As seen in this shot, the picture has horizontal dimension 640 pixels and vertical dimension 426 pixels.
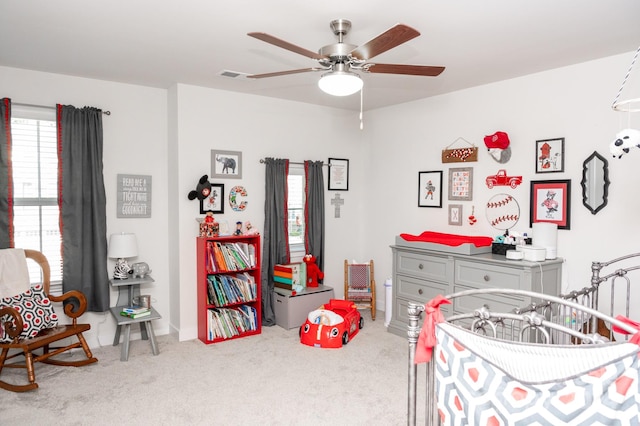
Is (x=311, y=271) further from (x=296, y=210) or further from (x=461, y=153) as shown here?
(x=461, y=153)

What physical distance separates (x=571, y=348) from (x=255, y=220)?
3.76m

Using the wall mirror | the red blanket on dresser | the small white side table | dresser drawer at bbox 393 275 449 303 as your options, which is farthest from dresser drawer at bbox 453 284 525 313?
the small white side table

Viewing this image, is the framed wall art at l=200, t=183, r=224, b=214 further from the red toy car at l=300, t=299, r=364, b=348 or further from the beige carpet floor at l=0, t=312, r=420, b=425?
the red toy car at l=300, t=299, r=364, b=348

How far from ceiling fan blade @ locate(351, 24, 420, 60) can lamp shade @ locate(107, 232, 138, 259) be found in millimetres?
2758

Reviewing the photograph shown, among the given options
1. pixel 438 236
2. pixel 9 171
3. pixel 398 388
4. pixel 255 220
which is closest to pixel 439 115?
pixel 438 236

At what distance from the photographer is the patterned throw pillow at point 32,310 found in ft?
10.9

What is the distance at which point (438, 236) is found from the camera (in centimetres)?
444

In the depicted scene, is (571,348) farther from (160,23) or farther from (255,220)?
(255,220)

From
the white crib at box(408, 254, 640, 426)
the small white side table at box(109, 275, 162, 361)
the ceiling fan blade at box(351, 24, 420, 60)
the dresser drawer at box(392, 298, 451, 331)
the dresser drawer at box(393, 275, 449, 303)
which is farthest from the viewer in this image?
the dresser drawer at box(392, 298, 451, 331)

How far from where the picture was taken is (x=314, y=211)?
5074mm

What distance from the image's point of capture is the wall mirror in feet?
11.1

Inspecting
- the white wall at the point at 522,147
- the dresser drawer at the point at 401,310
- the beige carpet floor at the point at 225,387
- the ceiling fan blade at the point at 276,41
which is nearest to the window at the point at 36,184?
the beige carpet floor at the point at 225,387

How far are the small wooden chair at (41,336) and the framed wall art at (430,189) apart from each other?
344cm

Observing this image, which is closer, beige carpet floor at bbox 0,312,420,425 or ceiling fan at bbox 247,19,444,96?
ceiling fan at bbox 247,19,444,96
